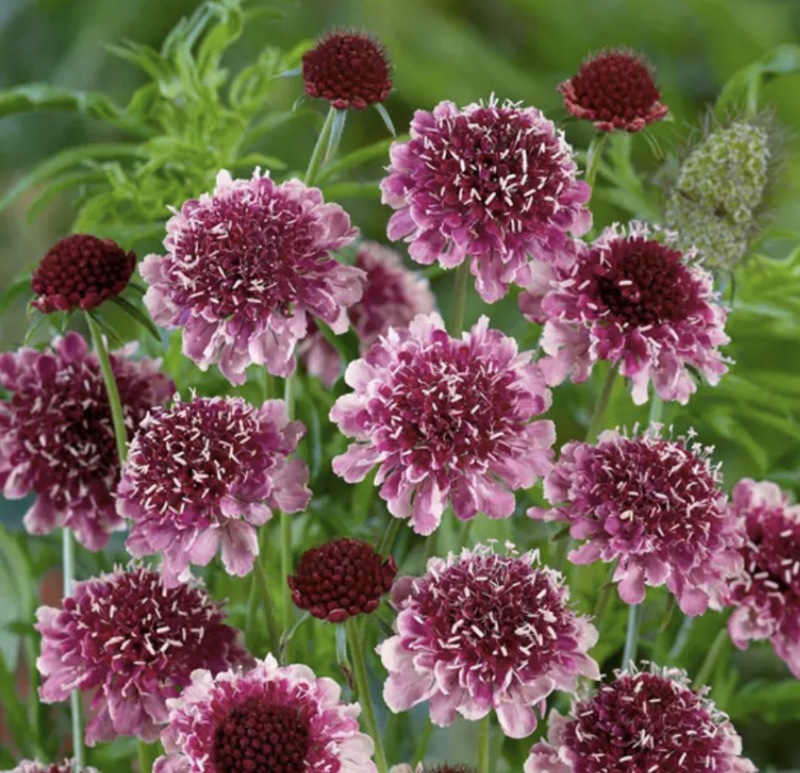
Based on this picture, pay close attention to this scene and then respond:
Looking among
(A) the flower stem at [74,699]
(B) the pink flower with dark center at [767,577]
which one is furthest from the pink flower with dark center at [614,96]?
(A) the flower stem at [74,699]

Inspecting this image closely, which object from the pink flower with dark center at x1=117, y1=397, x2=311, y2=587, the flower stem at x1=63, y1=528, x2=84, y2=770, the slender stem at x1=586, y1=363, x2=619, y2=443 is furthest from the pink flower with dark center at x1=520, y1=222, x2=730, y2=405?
the flower stem at x1=63, y1=528, x2=84, y2=770

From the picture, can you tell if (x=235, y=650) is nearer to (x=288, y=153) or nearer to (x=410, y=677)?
(x=410, y=677)

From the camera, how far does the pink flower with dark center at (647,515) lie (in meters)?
0.44

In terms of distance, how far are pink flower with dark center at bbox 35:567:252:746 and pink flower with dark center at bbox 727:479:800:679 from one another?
8.2 inches

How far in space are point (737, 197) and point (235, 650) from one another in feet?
0.96

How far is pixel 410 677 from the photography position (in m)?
0.41

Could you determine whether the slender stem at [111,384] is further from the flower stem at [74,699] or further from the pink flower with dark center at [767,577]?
the pink flower with dark center at [767,577]

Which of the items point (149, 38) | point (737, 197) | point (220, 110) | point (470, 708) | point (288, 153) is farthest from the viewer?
point (149, 38)

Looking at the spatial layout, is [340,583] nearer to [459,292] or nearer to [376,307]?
[459,292]

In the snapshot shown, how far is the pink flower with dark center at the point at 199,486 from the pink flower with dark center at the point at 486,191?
93mm

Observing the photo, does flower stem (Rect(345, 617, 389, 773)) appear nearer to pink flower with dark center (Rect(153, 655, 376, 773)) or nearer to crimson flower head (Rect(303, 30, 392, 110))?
pink flower with dark center (Rect(153, 655, 376, 773))

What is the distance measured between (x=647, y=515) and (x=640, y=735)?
76 millimetres

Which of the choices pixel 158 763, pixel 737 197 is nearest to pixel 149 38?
pixel 737 197

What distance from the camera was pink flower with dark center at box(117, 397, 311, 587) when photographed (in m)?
0.42
